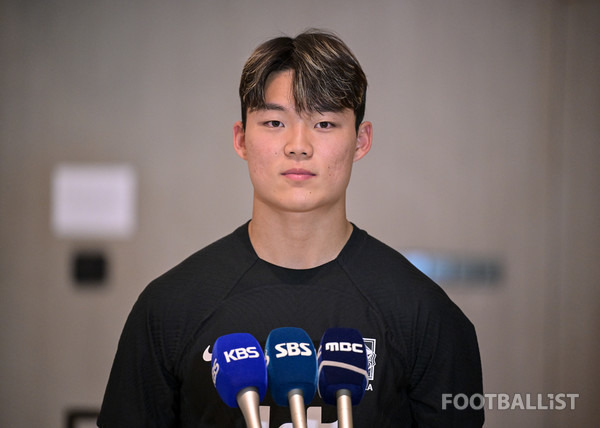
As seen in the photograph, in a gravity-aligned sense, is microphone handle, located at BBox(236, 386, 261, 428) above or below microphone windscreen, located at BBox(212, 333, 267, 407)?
below

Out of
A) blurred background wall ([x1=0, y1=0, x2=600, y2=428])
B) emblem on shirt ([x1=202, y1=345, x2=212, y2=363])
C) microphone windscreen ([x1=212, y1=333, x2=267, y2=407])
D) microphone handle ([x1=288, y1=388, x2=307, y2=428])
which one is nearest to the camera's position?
microphone handle ([x1=288, y1=388, x2=307, y2=428])

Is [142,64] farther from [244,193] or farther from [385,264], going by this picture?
[385,264]

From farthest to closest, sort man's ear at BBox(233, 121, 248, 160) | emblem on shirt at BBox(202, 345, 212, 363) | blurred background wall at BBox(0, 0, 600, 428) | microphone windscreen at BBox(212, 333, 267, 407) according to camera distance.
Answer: blurred background wall at BBox(0, 0, 600, 428), man's ear at BBox(233, 121, 248, 160), emblem on shirt at BBox(202, 345, 212, 363), microphone windscreen at BBox(212, 333, 267, 407)

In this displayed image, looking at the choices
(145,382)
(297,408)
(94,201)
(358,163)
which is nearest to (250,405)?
(297,408)

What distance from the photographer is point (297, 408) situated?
926mm

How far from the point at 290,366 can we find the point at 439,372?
0.54 metres

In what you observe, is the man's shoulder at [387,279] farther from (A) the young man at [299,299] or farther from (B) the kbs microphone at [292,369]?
(B) the kbs microphone at [292,369]

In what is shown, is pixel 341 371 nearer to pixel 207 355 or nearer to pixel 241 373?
pixel 241 373

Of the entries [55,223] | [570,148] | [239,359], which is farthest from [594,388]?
[55,223]

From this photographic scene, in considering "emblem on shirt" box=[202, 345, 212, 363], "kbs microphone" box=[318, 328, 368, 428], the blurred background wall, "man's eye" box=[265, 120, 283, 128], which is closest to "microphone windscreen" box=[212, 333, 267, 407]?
"kbs microphone" box=[318, 328, 368, 428]

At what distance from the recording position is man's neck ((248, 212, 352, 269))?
1.50 metres

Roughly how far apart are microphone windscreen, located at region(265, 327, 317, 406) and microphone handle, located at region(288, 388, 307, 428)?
25mm

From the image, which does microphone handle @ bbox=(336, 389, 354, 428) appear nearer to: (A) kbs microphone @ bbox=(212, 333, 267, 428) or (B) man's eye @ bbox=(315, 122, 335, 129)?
(A) kbs microphone @ bbox=(212, 333, 267, 428)

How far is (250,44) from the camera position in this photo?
2.77 metres
